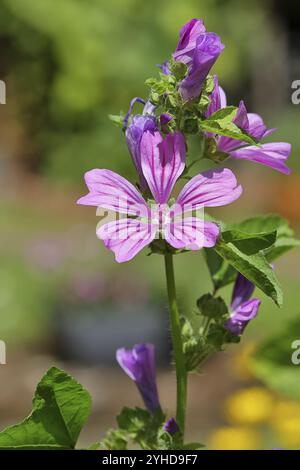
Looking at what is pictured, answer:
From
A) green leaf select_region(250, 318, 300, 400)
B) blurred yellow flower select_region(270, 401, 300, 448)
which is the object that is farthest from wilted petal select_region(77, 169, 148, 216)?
blurred yellow flower select_region(270, 401, 300, 448)

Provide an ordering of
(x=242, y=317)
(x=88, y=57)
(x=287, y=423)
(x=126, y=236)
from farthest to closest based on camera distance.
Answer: (x=88, y=57)
(x=287, y=423)
(x=242, y=317)
(x=126, y=236)

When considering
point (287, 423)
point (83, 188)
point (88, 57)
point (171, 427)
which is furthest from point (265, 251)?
point (88, 57)

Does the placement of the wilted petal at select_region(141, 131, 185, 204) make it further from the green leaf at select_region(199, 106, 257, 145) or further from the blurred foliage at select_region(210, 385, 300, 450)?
the blurred foliage at select_region(210, 385, 300, 450)

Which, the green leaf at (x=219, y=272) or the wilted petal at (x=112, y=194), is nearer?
the wilted petal at (x=112, y=194)

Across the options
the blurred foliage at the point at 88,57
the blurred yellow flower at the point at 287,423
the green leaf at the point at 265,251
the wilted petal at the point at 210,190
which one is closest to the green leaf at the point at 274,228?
the green leaf at the point at 265,251

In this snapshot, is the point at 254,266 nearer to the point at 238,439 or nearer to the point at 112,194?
the point at 112,194

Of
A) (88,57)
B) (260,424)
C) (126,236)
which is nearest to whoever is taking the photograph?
(126,236)

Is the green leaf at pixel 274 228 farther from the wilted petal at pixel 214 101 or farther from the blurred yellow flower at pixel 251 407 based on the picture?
the blurred yellow flower at pixel 251 407
